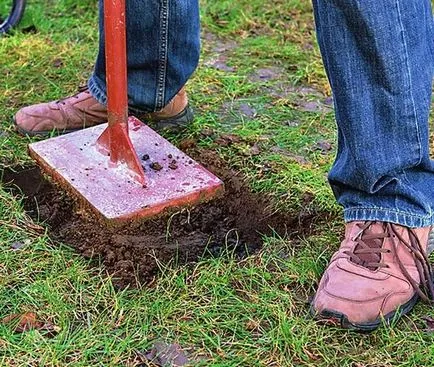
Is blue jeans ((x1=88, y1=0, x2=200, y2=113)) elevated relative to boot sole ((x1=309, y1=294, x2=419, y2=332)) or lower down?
elevated

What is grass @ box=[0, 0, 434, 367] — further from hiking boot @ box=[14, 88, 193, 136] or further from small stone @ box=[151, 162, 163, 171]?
small stone @ box=[151, 162, 163, 171]

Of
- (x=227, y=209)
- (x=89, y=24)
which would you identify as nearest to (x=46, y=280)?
(x=227, y=209)

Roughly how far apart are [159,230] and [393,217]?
546 mm

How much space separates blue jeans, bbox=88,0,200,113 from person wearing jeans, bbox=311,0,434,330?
2.09 ft

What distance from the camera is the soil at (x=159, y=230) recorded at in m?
1.91

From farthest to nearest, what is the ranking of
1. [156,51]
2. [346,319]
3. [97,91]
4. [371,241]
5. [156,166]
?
[97,91] < [156,51] < [156,166] < [371,241] < [346,319]

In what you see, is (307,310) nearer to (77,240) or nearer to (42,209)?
(77,240)

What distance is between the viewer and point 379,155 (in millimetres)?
1738

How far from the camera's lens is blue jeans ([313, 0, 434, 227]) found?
1683 mm

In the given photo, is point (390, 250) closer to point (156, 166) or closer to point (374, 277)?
point (374, 277)

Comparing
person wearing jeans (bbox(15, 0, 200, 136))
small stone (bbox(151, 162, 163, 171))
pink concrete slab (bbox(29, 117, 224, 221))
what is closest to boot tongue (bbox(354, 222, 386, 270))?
pink concrete slab (bbox(29, 117, 224, 221))

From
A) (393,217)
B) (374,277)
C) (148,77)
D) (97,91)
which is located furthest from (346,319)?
(97,91)

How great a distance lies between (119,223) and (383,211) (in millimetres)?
593

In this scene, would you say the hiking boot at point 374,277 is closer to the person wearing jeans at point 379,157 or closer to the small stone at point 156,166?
the person wearing jeans at point 379,157
